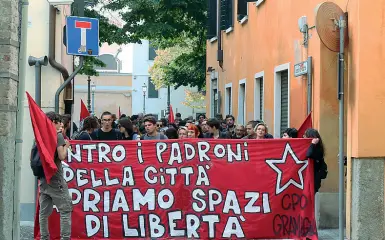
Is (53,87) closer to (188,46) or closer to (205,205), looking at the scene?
(205,205)

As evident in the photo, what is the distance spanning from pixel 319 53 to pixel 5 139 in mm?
6069

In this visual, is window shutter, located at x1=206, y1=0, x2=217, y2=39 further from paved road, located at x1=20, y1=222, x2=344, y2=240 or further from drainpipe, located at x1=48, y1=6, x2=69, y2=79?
paved road, located at x1=20, y1=222, x2=344, y2=240

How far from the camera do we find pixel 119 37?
96.6 feet

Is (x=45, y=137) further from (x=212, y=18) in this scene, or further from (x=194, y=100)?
(x=194, y=100)

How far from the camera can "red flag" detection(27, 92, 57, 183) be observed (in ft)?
28.8

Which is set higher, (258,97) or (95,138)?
(258,97)

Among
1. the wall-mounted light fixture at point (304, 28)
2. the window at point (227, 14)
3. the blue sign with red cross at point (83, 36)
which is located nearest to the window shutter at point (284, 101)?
the wall-mounted light fixture at point (304, 28)

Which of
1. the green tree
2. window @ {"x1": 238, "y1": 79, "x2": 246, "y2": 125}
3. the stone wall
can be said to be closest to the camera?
the stone wall

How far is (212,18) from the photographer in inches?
1008

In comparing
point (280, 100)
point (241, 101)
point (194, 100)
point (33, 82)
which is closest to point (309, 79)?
point (280, 100)

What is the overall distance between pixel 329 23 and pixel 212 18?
15.0 metres

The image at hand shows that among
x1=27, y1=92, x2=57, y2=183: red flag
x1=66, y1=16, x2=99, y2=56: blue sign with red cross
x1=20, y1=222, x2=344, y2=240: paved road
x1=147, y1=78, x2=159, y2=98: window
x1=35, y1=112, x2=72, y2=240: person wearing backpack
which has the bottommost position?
x1=20, y1=222, x2=344, y2=240: paved road

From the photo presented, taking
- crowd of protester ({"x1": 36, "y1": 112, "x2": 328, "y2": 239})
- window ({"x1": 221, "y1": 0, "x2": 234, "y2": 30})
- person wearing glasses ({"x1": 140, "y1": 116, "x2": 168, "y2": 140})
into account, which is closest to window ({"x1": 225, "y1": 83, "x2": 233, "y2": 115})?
window ({"x1": 221, "y1": 0, "x2": 234, "y2": 30})

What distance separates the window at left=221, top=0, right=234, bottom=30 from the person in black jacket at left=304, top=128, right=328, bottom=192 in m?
12.5
